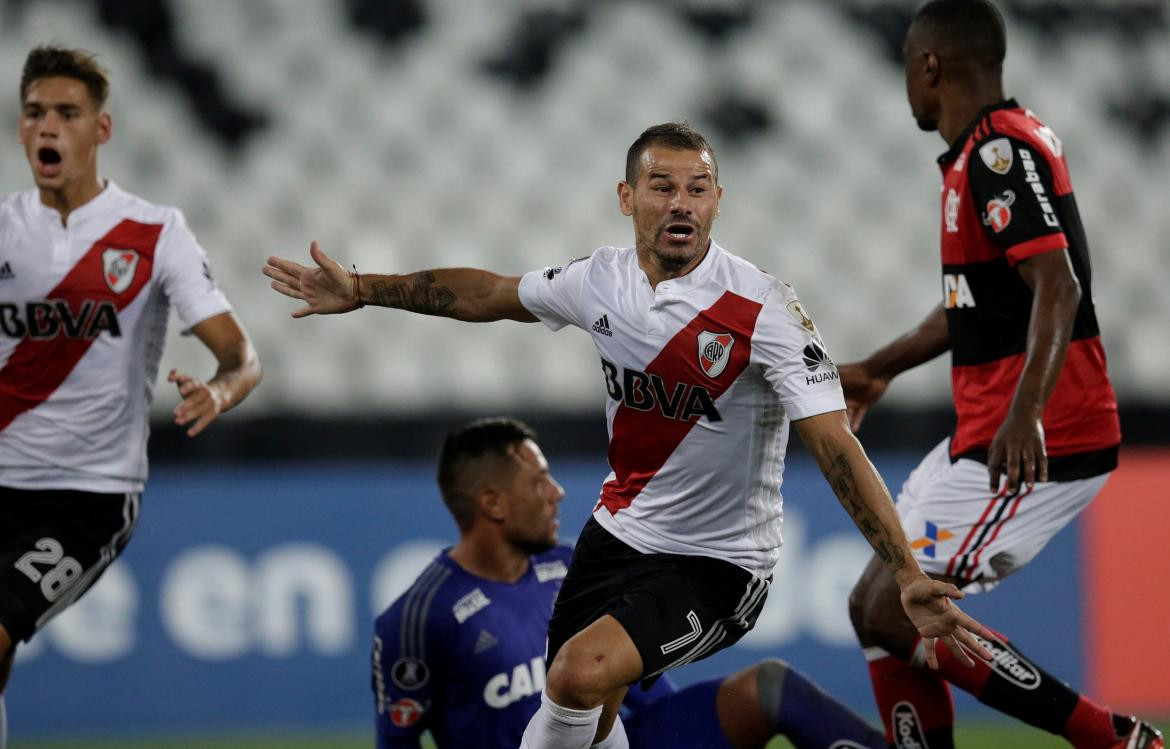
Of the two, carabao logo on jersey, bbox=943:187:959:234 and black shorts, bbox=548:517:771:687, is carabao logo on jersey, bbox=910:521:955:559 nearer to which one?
black shorts, bbox=548:517:771:687

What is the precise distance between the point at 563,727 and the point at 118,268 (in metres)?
2.07

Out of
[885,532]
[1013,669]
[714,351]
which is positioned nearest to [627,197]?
[714,351]

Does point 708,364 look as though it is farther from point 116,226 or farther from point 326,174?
point 326,174

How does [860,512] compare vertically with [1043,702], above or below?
above

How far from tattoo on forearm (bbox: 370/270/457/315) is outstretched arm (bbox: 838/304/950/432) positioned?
1.30 metres

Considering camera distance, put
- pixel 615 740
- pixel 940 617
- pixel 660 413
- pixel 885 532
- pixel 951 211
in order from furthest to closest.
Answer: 1. pixel 951 211
2. pixel 615 740
3. pixel 660 413
4. pixel 885 532
5. pixel 940 617

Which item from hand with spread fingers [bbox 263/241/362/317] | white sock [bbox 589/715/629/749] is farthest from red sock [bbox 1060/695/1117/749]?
hand with spread fingers [bbox 263/241/362/317]

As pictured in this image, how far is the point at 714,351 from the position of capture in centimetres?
409

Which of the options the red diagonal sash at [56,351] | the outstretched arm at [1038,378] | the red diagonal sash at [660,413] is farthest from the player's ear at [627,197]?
the red diagonal sash at [56,351]

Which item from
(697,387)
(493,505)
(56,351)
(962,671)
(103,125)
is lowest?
(962,671)

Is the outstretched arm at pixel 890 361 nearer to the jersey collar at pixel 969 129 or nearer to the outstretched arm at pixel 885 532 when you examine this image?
the jersey collar at pixel 969 129

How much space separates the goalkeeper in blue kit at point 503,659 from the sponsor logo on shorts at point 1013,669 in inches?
15.9

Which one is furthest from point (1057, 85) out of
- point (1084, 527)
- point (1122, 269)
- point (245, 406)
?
point (245, 406)

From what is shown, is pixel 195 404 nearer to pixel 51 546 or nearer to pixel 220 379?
pixel 220 379
